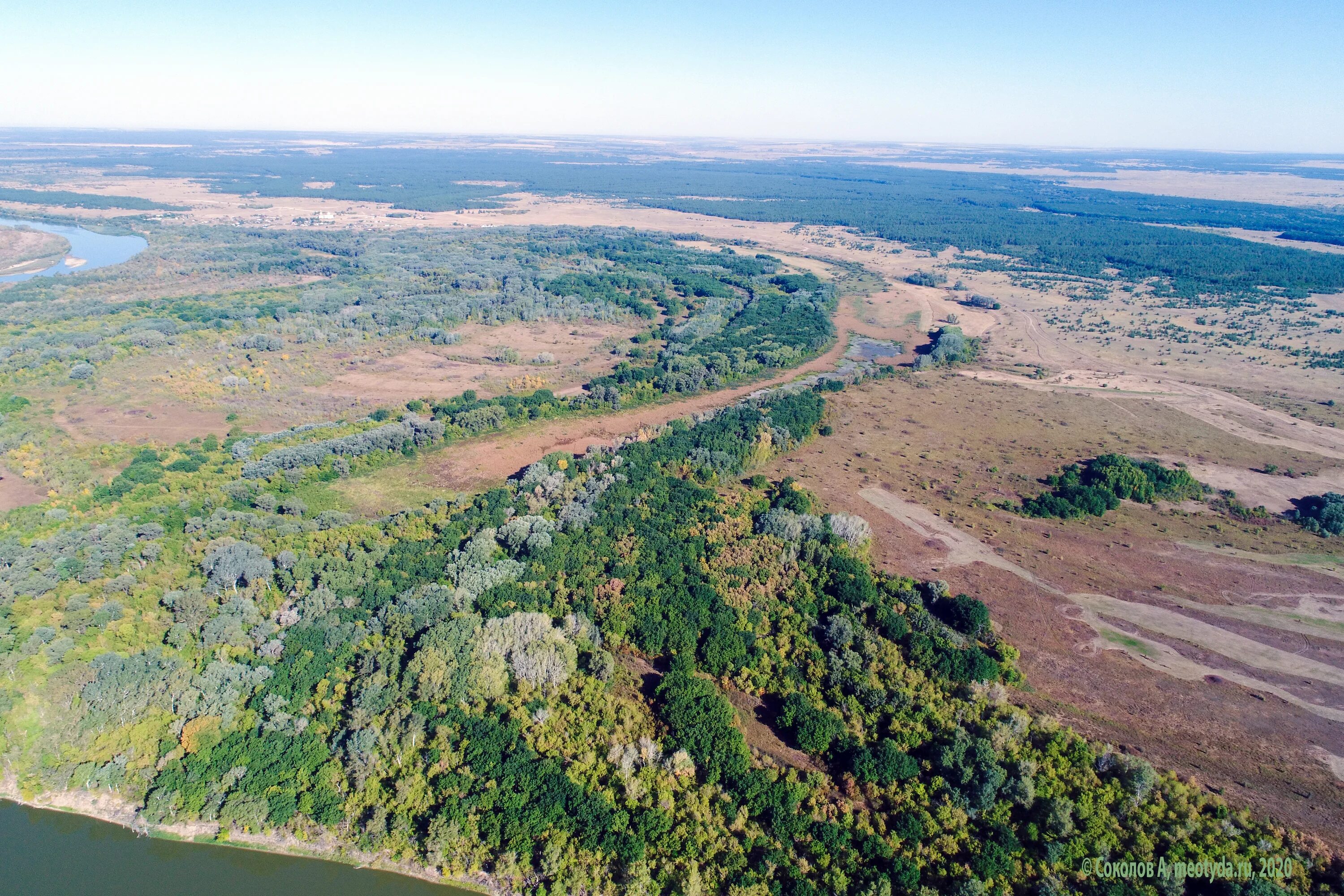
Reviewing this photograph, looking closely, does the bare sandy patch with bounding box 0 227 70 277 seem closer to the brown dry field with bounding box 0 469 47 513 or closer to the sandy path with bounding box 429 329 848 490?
the brown dry field with bounding box 0 469 47 513

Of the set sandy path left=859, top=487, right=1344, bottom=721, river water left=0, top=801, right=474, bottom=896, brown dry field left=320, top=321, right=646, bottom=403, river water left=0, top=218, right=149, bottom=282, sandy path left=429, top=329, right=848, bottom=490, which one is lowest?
river water left=0, top=801, right=474, bottom=896

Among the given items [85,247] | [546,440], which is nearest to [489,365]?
[546,440]

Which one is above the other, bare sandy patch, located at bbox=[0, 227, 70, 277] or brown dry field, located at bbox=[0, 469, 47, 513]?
bare sandy patch, located at bbox=[0, 227, 70, 277]

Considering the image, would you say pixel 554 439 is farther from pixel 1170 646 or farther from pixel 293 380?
pixel 1170 646

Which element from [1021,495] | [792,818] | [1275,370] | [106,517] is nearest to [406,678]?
[792,818]

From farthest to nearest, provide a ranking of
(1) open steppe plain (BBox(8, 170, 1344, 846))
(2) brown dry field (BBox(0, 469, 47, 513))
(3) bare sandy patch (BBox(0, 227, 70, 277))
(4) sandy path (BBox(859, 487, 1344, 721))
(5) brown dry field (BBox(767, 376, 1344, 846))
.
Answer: (3) bare sandy patch (BBox(0, 227, 70, 277)) → (2) brown dry field (BBox(0, 469, 47, 513)) → (4) sandy path (BBox(859, 487, 1344, 721)) → (1) open steppe plain (BBox(8, 170, 1344, 846)) → (5) brown dry field (BBox(767, 376, 1344, 846))

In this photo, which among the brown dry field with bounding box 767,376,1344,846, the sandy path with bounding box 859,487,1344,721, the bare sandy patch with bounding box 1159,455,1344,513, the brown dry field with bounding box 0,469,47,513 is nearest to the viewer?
the brown dry field with bounding box 767,376,1344,846

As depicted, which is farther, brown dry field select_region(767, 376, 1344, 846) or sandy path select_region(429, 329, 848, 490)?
sandy path select_region(429, 329, 848, 490)

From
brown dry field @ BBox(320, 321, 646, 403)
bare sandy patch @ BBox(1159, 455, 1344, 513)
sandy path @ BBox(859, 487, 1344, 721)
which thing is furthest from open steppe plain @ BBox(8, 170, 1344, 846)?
brown dry field @ BBox(320, 321, 646, 403)
